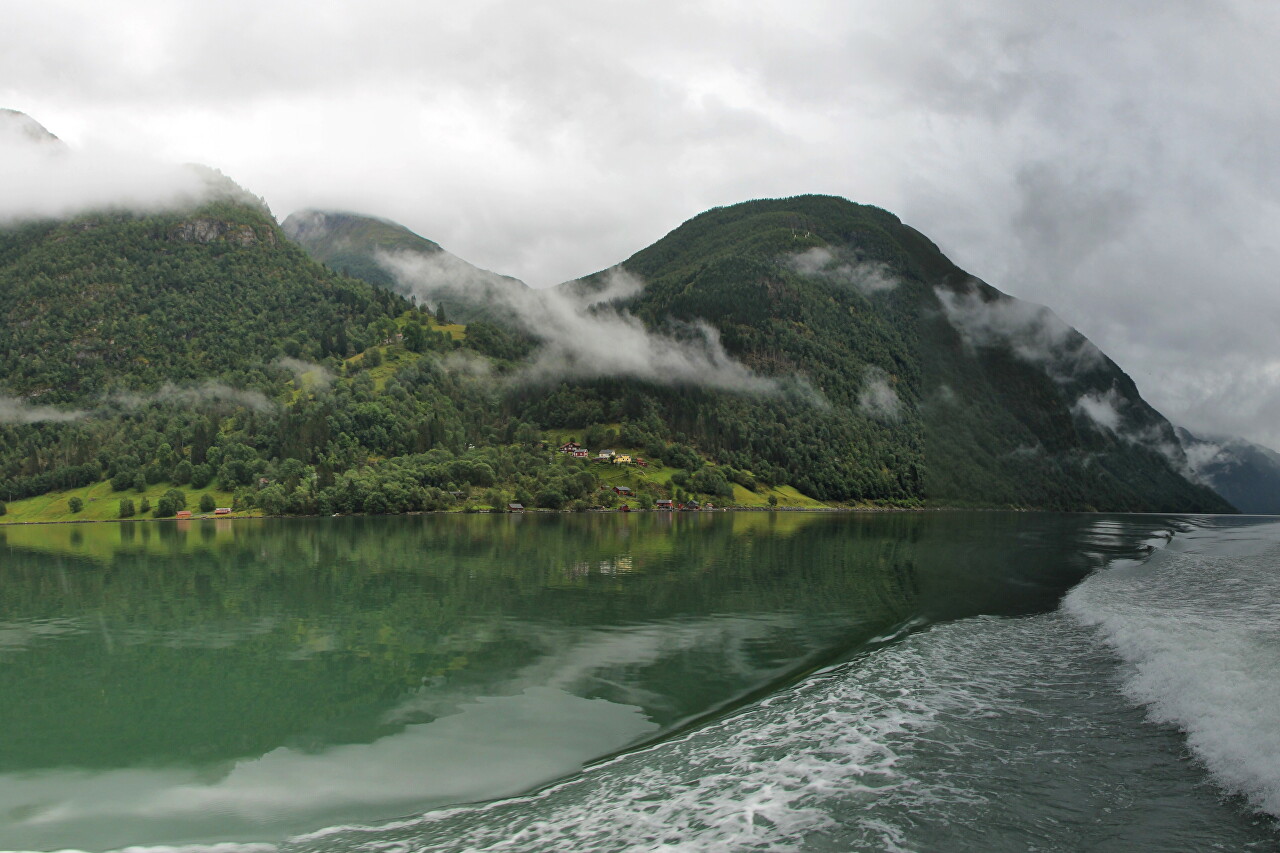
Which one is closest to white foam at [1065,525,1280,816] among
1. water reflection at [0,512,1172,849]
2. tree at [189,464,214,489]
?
water reflection at [0,512,1172,849]

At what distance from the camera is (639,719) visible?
1973 cm

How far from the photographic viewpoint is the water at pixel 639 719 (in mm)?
13297

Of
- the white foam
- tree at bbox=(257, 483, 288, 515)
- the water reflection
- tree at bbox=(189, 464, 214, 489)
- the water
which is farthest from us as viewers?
tree at bbox=(189, 464, 214, 489)

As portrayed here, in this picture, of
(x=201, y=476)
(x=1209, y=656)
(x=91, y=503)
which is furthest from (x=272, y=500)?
(x=1209, y=656)

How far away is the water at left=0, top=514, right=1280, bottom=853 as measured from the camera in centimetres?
1330

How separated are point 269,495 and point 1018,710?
172471 millimetres

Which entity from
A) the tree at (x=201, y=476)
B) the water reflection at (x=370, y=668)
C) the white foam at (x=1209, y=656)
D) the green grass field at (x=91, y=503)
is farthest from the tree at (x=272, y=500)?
the white foam at (x=1209, y=656)

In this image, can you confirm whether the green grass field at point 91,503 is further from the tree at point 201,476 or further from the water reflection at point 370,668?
the water reflection at point 370,668

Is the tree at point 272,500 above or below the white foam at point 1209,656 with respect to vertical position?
below

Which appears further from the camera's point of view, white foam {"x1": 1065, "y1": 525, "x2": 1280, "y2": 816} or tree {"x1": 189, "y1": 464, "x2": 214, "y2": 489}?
tree {"x1": 189, "y1": 464, "x2": 214, "y2": 489}

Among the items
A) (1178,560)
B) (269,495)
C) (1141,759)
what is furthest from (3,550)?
(1178,560)

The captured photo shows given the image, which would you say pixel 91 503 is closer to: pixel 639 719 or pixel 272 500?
pixel 272 500

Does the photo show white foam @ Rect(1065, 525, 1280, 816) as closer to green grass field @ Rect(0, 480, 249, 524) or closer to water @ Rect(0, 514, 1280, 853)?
water @ Rect(0, 514, 1280, 853)

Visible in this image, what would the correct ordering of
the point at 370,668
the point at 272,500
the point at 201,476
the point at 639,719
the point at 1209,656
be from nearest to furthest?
the point at 639,719 → the point at 370,668 → the point at 1209,656 → the point at 272,500 → the point at 201,476
